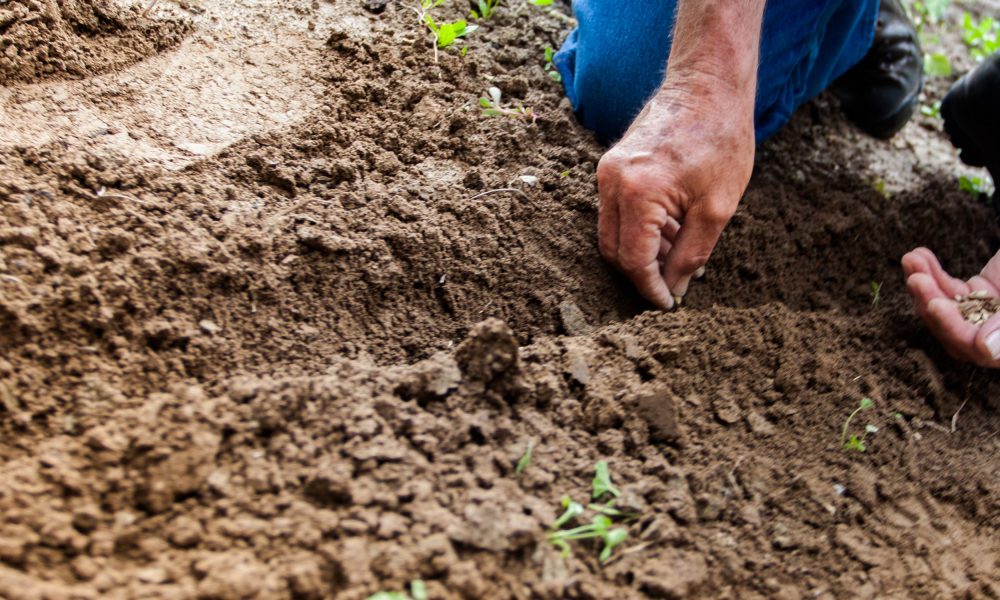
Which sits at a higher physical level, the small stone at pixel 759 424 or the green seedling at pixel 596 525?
the green seedling at pixel 596 525

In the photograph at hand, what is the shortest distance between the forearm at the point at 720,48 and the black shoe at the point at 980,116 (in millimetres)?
1356

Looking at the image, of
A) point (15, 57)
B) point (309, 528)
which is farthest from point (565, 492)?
point (15, 57)

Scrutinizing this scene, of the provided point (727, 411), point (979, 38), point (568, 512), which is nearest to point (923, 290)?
point (727, 411)

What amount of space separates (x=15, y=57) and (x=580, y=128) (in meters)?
1.54

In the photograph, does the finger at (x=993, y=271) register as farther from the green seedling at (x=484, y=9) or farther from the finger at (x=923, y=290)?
the green seedling at (x=484, y=9)

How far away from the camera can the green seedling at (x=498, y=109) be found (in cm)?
207

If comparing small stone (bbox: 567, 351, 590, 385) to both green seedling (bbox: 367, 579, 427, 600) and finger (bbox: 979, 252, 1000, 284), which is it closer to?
green seedling (bbox: 367, 579, 427, 600)

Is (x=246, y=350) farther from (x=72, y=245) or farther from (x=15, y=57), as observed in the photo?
(x=15, y=57)

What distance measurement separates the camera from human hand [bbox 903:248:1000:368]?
1741 millimetres

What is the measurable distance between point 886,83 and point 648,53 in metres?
1.23

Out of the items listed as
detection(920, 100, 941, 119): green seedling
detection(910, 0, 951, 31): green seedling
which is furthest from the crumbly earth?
detection(910, 0, 951, 31): green seedling

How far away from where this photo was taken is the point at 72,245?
1371 mm

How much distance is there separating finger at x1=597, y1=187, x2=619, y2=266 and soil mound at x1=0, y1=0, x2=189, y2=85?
4.30 ft

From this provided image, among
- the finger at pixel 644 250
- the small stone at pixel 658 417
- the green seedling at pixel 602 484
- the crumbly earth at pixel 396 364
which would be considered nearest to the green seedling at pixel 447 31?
the crumbly earth at pixel 396 364
